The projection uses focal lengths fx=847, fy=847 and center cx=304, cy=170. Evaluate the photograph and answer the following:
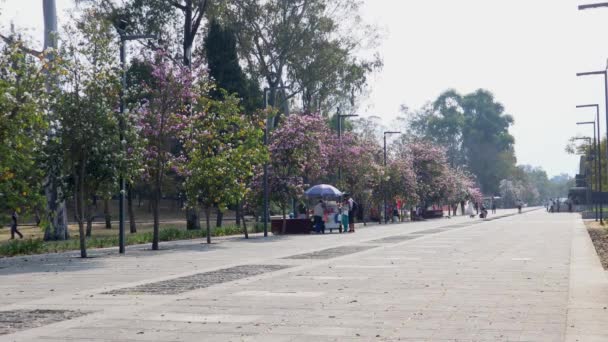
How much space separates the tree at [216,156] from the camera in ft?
103

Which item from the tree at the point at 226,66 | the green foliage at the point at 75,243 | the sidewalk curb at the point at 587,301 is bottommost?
the sidewalk curb at the point at 587,301

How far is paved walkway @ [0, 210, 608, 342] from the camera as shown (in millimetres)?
9539

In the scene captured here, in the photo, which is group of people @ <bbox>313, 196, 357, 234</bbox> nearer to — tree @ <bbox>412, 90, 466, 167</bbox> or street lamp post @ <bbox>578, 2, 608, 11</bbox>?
street lamp post @ <bbox>578, 2, 608, 11</bbox>

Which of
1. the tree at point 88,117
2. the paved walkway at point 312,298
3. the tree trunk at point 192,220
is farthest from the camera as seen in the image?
the tree trunk at point 192,220

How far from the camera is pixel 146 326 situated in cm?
1005

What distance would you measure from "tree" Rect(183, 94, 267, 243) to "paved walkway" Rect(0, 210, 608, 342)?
8.85m

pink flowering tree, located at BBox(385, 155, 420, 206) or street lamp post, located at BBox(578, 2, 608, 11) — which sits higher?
street lamp post, located at BBox(578, 2, 608, 11)

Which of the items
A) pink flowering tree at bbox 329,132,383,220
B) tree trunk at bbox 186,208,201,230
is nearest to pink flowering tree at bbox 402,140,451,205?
pink flowering tree at bbox 329,132,383,220

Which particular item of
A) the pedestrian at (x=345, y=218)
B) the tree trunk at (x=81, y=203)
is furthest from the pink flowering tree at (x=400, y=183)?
the tree trunk at (x=81, y=203)

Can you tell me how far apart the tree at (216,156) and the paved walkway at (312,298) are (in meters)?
8.85

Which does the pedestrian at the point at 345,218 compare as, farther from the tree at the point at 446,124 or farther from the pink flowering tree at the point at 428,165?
the tree at the point at 446,124

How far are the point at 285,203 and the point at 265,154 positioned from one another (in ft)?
21.3

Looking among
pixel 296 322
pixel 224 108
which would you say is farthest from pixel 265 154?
pixel 296 322

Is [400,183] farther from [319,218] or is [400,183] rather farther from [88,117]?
[88,117]
